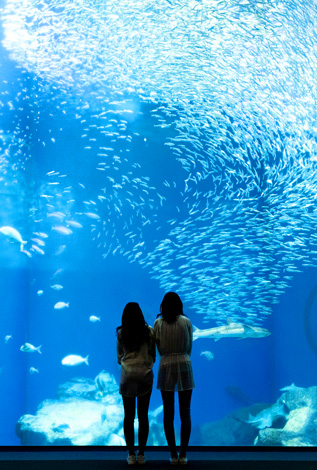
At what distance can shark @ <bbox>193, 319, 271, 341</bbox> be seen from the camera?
24.7ft

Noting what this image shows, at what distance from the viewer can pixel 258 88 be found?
7.77 m

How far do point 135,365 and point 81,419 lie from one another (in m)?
2.98

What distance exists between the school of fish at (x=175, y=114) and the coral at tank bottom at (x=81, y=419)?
1.90m

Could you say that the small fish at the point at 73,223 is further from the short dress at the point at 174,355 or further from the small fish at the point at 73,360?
the short dress at the point at 174,355

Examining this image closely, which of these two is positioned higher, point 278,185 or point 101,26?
point 101,26

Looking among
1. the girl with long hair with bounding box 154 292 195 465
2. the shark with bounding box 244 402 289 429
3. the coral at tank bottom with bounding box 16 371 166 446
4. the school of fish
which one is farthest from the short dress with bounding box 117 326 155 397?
the shark with bounding box 244 402 289 429

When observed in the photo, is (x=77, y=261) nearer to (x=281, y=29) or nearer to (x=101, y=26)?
(x=101, y=26)

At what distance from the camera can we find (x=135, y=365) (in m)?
5.00

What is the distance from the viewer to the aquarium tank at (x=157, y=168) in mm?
7602

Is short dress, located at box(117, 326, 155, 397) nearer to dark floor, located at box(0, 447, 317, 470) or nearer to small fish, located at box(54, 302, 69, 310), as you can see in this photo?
dark floor, located at box(0, 447, 317, 470)
